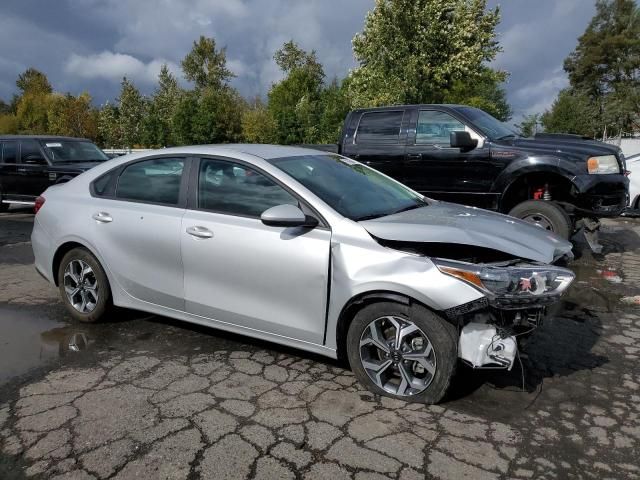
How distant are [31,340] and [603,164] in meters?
6.39

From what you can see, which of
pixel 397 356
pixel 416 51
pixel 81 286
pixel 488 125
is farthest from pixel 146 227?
pixel 416 51

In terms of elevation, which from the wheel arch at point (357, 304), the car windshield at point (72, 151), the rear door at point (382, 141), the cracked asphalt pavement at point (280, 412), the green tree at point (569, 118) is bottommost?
the cracked asphalt pavement at point (280, 412)

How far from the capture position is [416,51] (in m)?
23.7

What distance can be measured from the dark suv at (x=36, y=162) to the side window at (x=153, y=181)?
7173mm

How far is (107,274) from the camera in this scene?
4375 millimetres

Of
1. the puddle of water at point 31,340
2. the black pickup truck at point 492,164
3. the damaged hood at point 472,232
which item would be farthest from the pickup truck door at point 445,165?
the puddle of water at point 31,340

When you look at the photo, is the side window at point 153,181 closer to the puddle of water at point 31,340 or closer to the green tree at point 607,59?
the puddle of water at point 31,340

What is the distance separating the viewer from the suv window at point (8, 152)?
1146 centimetres

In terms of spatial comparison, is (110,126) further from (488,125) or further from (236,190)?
(236,190)

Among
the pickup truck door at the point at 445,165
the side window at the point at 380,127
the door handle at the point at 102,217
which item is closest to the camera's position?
the door handle at the point at 102,217

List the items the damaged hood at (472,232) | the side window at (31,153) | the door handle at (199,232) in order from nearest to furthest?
the damaged hood at (472,232) → the door handle at (199,232) → the side window at (31,153)

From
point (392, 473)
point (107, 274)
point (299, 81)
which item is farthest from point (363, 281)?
point (299, 81)

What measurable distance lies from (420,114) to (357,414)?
17.3 feet

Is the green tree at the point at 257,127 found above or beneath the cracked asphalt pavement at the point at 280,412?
above
